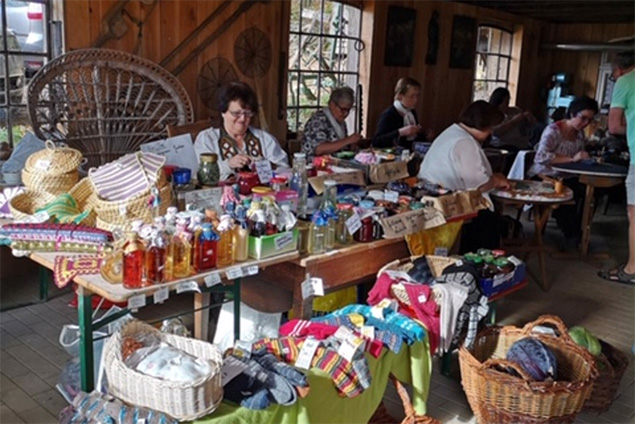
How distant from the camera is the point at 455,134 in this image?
331cm

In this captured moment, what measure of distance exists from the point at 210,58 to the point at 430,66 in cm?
→ 300

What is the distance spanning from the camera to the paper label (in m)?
2.16

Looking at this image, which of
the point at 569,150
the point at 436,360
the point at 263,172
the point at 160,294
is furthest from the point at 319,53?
the point at 160,294

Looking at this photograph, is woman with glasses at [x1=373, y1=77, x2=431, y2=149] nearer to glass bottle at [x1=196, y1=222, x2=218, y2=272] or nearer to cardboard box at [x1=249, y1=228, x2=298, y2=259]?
cardboard box at [x1=249, y1=228, x2=298, y2=259]

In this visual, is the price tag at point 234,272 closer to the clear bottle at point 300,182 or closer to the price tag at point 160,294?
the price tag at point 160,294

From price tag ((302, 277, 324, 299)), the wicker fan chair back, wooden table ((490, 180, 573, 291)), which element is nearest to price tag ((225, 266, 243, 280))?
price tag ((302, 277, 324, 299))

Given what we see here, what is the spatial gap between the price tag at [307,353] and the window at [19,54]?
8.68ft

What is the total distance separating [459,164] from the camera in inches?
128

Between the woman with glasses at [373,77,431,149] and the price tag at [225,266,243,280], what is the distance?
2878 millimetres

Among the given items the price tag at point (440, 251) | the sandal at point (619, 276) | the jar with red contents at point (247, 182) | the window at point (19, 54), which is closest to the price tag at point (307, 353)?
the jar with red contents at point (247, 182)

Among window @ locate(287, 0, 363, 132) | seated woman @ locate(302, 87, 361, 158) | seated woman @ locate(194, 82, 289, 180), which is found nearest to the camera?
seated woman @ locate(194, 82, 289, 180)

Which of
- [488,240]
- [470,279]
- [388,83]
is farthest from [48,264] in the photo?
[388,83]

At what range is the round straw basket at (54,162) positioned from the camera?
2.44 meters

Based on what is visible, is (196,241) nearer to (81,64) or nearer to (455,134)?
(455,134)
